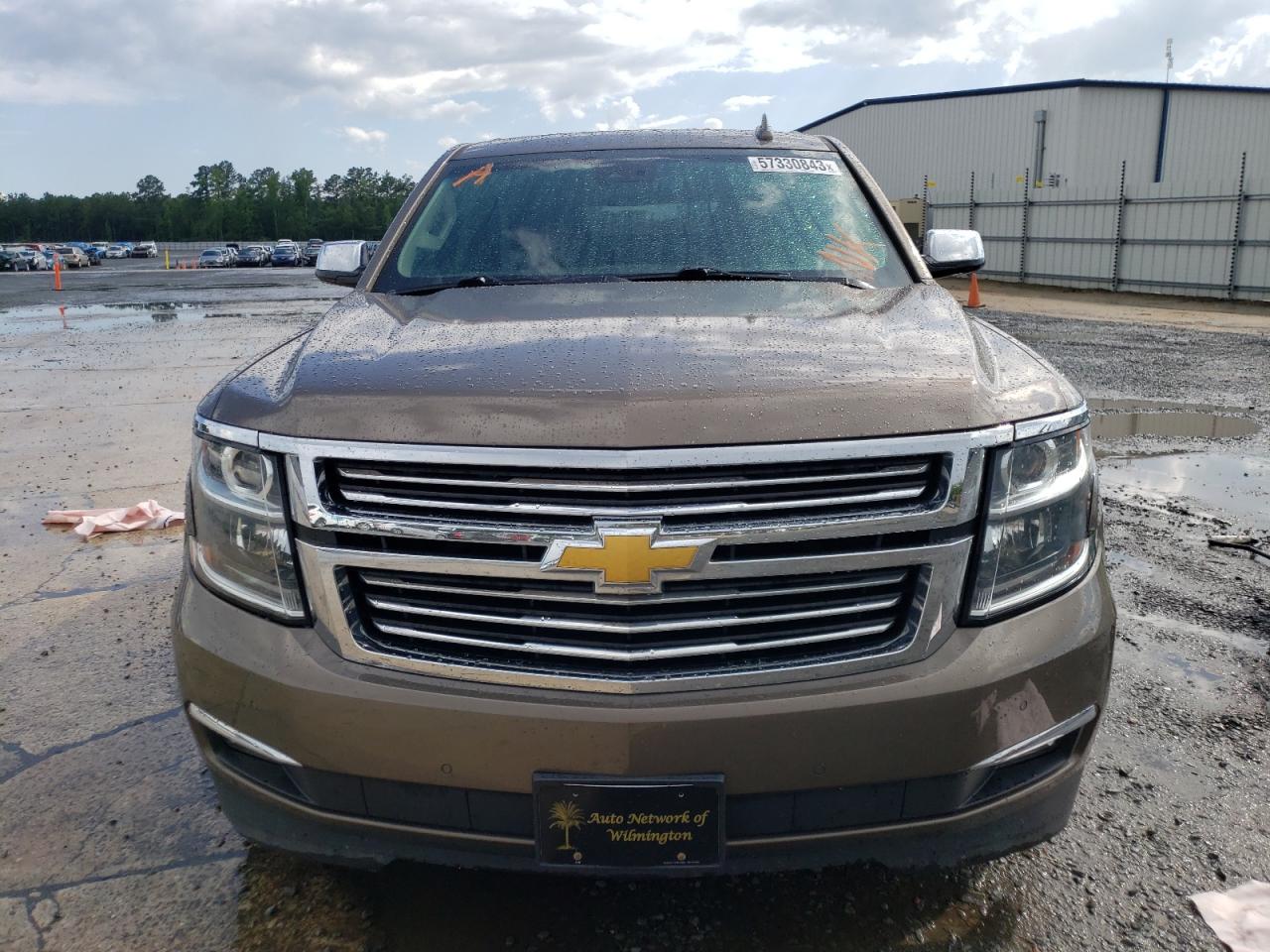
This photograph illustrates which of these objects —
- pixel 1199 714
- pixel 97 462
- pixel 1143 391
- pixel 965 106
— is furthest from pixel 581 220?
pixel 965 106

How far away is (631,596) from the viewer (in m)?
1.86

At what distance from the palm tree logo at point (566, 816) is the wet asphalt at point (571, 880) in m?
0.49

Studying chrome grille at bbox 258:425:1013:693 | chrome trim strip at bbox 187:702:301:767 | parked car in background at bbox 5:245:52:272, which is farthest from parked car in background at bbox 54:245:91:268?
chrome grille at bbox 258:425:1013:693

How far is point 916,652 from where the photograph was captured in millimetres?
1924

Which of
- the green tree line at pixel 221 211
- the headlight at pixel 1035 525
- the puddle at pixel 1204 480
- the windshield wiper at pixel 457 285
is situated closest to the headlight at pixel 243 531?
the windshield wiper at pixel 457 285

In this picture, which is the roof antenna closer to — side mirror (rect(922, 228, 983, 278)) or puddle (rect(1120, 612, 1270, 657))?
side mirror (rect(922, 228, 983, 278))

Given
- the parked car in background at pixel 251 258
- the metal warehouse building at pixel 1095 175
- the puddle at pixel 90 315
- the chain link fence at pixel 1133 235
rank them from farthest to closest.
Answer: the parked car in background at pixel 251 258 → the metal warehouse building at pixel 1095 175 → the chain link fence at pixel 1133 235 → the puddle at pixel 90 315

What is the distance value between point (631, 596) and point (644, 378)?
0.42 meters

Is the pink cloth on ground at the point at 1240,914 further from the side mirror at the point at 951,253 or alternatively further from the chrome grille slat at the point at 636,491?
the side mirror at the point at 951,253

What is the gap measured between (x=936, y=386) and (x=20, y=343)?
1594cm

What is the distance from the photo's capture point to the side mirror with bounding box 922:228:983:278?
359cm

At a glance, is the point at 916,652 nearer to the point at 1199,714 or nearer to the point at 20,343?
the point at 1199,714

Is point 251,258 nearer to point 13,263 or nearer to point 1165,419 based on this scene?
point 13,263

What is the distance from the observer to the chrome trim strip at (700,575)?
188 cm
